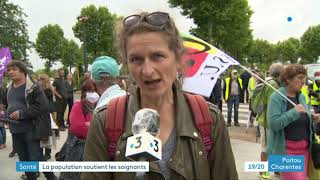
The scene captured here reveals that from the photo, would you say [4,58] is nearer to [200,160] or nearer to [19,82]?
[19,82]

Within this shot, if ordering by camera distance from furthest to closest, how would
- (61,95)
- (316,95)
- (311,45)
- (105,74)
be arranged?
(311,45), (61,95), (316,95), (105,74)

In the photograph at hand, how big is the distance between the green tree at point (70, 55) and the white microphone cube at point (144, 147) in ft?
198

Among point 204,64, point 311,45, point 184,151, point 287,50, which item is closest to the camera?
point 184,151

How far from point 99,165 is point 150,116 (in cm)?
44

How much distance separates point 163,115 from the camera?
2012 millimetres

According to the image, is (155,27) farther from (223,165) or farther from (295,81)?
(295,81)

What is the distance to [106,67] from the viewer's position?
4.13 metres

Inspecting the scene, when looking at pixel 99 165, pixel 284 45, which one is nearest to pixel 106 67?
pixel 99 165

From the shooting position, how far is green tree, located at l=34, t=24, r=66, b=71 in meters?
65.3

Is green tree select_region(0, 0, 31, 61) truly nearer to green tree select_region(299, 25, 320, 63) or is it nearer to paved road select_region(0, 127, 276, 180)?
paved road select_region(0, 127, 276, 180)

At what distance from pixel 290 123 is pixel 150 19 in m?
3.19

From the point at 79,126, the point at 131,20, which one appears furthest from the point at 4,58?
the point at 131,20

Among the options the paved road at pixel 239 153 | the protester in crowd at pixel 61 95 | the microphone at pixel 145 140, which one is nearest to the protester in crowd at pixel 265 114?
the paved road at pixel 239 153

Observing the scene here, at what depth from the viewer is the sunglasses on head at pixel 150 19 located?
192 cm
